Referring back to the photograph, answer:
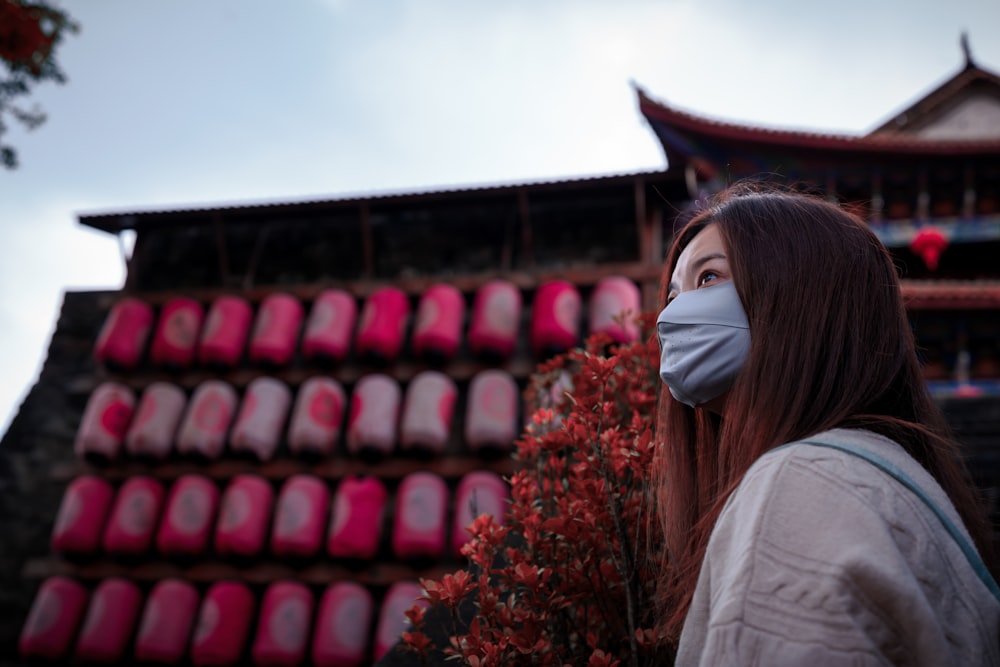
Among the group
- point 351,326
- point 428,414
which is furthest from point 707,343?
point 351,326

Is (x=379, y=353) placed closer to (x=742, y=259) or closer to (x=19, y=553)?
(x=19, y=553)

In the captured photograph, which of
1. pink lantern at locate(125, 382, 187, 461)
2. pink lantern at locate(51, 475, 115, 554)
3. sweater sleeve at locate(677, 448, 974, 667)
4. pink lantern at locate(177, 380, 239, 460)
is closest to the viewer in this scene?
sweater sleeve at locate(677, 448, 974, 667)

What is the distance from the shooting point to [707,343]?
1.26 meters

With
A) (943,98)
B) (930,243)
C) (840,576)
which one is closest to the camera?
(840,576)

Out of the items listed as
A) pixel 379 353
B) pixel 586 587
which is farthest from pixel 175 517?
pixel 586 587

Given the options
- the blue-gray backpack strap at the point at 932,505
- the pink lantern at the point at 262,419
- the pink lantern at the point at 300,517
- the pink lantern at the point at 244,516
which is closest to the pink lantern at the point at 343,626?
the pink lantern at the point at 300,517

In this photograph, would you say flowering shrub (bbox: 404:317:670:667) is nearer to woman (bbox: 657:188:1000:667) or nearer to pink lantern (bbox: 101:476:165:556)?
woman (bbox: 657:188:1000:667)

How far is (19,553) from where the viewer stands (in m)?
7.41

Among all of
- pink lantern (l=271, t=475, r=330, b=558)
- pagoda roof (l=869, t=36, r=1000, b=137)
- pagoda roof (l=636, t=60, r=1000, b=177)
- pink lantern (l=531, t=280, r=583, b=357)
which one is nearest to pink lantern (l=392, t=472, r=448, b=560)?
pink lantern (l=271, t=475, r=330, b=558)

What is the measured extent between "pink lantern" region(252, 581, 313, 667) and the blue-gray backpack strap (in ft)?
18.4

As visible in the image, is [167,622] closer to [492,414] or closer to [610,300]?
[492,414]

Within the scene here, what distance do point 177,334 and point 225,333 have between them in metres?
0.60

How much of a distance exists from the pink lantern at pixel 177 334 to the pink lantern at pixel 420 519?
2692mm

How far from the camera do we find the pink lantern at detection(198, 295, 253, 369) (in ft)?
22.7
